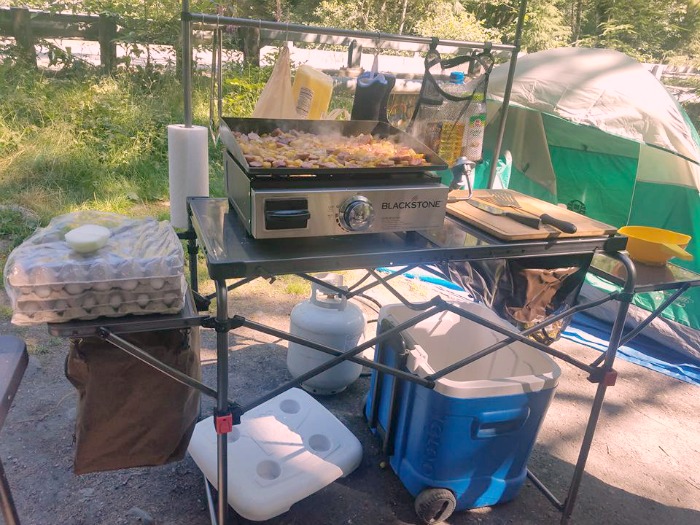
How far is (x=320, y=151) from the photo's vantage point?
5.01 ft

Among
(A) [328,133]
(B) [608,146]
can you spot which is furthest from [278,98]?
(B) [608,146]

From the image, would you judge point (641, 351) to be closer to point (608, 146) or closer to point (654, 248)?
point (608, 146)

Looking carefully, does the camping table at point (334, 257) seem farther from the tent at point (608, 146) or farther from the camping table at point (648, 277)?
the tent at point (608, 146)

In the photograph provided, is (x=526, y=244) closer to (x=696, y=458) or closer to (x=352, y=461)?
(x=352, y=461)

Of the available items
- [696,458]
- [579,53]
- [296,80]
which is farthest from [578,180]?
[296,80]

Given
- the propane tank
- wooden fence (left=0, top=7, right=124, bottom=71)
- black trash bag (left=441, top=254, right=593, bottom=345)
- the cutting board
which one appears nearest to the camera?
the cutting board

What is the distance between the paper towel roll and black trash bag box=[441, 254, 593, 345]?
3.88ft

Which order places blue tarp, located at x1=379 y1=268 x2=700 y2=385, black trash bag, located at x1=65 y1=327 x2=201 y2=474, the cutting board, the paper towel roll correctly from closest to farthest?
black trash bag, located at x1=65 y1=327 x2=201 y2=474, the cutting board, the paper towel roll, blue tarp, located at x1=379 y1=268 x2=700 y2=385

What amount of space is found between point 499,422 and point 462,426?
15 cm

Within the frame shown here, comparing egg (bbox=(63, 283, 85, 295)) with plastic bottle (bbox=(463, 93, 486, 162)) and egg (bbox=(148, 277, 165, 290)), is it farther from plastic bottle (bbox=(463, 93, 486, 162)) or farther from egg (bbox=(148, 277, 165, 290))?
plastic bottle (bbox=(463, 93, 486, 162))

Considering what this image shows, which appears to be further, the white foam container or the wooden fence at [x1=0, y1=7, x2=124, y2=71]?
the wooden fence at [x1=0, y1=7, x2=124, y2=71]

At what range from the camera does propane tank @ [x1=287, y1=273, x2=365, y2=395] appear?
8.55 ft

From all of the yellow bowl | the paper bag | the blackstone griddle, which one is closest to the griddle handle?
the blackstone griddle

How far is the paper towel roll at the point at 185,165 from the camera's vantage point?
2.00 meters
